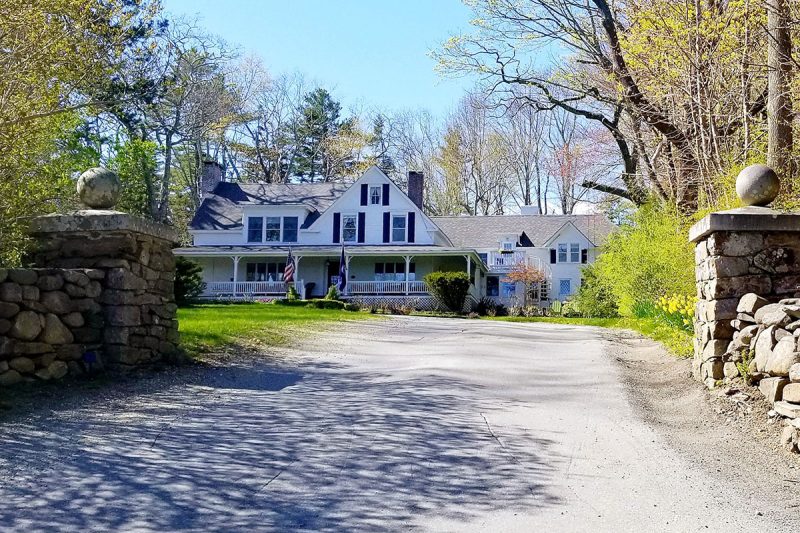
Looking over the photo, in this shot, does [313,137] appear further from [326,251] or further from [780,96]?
[780,96]

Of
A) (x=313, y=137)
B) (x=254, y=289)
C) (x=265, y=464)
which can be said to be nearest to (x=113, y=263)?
(x=265, y=464)

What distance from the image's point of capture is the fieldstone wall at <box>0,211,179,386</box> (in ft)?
21.7

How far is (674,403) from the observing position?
6969 millimetres

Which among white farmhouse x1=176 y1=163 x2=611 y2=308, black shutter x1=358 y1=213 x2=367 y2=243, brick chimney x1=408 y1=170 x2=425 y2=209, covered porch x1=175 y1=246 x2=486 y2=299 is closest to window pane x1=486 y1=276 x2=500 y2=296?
white farmhouse x1=176 y1=163 x2=611 y2=308

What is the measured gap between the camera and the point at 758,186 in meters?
6.86

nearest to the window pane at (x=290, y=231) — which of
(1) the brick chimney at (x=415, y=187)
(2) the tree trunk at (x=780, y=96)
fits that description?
(1) the brick chimney at (x=415, y=187)

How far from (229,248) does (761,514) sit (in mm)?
32096

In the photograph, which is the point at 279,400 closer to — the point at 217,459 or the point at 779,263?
the point at 217,459

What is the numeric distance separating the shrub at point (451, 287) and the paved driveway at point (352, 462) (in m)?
22.6

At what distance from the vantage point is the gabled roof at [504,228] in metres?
39.4

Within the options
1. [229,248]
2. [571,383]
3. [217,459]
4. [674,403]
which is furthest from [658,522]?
[229,248]

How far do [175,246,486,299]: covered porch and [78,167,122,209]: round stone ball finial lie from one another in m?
24.4

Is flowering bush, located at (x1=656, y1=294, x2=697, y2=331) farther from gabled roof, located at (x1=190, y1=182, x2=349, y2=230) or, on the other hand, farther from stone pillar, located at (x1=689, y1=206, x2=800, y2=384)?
gabled roof, located at (x1=190, y1=182, x2=349, y2=230)

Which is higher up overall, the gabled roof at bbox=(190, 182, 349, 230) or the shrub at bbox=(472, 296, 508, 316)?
the gabled roof at bbox=(190, 182, 349, 230)
